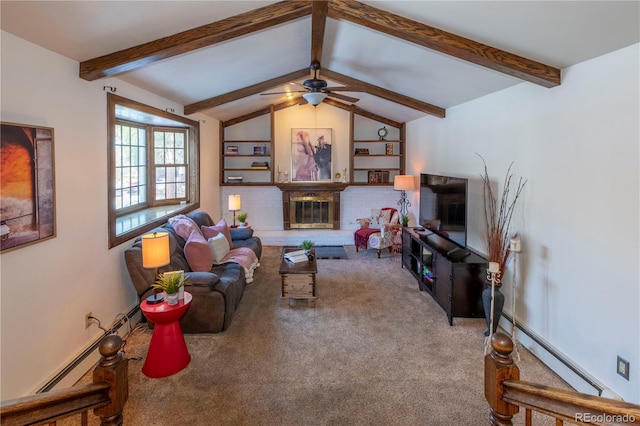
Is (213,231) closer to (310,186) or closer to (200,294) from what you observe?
(200,294)

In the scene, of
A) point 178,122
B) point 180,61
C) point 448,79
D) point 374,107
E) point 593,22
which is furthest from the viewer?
point 374,107

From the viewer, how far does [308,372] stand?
2926 mm

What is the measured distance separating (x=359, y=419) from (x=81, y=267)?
250cm

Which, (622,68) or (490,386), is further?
(622,68)

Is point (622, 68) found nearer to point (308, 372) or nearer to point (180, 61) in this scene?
point (308, 372)

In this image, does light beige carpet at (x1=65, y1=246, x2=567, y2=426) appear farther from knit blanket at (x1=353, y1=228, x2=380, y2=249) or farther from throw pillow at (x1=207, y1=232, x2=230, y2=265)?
knit blanket at (x1=353, y1=228, x2=380, y2=249)

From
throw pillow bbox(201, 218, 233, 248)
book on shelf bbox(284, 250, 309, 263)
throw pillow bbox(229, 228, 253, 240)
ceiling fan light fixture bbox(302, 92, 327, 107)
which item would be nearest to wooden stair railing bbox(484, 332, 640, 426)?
book on shelf bbox(284, 250, 309, 263)

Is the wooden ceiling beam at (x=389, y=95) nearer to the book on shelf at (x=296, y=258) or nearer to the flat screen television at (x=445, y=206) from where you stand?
the flat screen television at (x=445, y=206)

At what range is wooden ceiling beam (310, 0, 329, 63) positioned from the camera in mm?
3165

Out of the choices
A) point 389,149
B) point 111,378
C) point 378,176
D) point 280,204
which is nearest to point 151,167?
point 280,204

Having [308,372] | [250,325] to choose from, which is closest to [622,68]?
[308,372]

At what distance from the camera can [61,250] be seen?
271 cm

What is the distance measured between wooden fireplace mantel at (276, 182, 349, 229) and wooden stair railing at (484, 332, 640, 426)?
20.9 feet

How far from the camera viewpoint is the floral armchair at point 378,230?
6.50 metres
